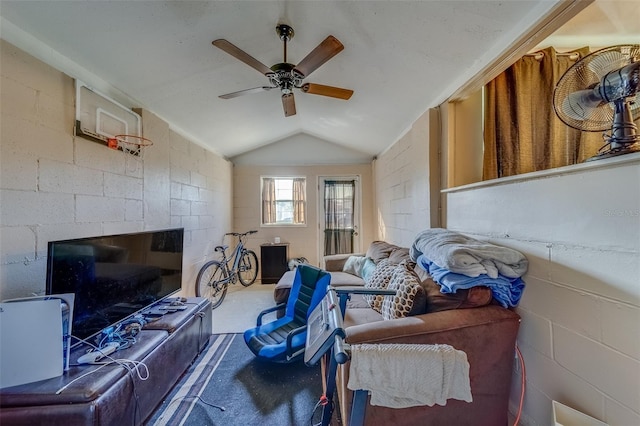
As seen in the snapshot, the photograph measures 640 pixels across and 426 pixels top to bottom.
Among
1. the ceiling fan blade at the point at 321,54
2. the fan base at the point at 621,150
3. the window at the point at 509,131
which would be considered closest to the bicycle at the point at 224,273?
the ceiling fan blade at the point at 321,54

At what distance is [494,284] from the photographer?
149cm

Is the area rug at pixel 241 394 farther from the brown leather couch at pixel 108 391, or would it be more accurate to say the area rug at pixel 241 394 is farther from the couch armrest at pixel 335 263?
the couch armrest at pixel 335 263

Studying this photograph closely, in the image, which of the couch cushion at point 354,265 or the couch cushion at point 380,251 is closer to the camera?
the couch cushion at point 380,251

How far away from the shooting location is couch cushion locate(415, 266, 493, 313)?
4.84 ft

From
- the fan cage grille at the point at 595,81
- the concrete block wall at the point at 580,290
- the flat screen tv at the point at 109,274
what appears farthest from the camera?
the flat screen tv at the point at 109,274

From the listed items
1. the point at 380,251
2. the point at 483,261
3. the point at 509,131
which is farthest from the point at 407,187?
the point at 483,261

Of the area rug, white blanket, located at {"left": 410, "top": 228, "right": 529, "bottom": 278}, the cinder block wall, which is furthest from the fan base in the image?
the cinder block wall

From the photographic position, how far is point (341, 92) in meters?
2.29

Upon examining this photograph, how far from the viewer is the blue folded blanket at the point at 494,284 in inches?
57.8

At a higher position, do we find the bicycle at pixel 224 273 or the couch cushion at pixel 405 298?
the couch cushion at pixel 405 298

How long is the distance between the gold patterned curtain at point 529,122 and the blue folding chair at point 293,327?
5.79ft

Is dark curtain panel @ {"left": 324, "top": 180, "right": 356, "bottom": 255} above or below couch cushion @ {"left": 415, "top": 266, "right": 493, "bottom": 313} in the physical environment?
above

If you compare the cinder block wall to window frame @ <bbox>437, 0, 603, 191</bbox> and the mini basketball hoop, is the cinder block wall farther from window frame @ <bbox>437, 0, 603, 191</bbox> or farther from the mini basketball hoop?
window frame @ <bbox>437, 0, 603, 191</bbox>

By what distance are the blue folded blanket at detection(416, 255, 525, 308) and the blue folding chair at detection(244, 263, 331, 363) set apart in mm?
894
